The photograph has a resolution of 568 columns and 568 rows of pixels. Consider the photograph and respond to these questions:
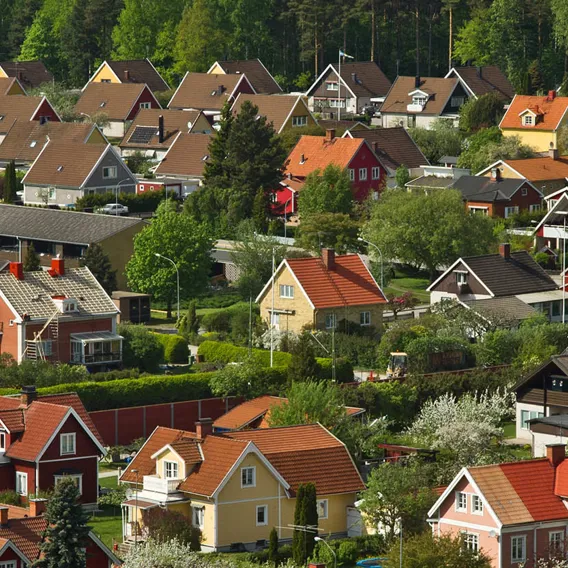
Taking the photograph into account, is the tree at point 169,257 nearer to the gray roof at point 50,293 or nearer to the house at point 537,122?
the gray roof at point 50,293

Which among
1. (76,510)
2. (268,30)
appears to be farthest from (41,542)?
(268,30)

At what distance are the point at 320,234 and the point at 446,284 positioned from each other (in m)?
Result: 11.5

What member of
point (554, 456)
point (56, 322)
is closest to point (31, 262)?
point (56, 322)

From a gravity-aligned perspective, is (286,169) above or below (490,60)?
below

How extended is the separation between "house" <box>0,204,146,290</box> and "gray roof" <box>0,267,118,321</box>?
12.8 meters

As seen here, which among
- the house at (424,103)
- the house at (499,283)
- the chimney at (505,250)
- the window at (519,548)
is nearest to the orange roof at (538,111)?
the house at (424,103)

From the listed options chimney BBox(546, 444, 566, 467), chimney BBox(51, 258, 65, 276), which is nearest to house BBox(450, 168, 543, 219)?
chimney BBox(51, 258, 65, 276)

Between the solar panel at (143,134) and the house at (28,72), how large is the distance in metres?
19.8

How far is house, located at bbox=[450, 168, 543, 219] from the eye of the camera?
108 meters

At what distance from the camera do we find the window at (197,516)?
61281 mm

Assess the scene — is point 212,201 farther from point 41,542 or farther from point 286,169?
point 41,542

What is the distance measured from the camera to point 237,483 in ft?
202

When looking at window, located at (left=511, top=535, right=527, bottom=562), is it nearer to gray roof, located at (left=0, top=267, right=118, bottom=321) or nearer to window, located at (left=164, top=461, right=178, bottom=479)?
window, located at (left=164, top=461, right=178, bottom=479)

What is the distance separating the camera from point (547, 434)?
2741 inches
